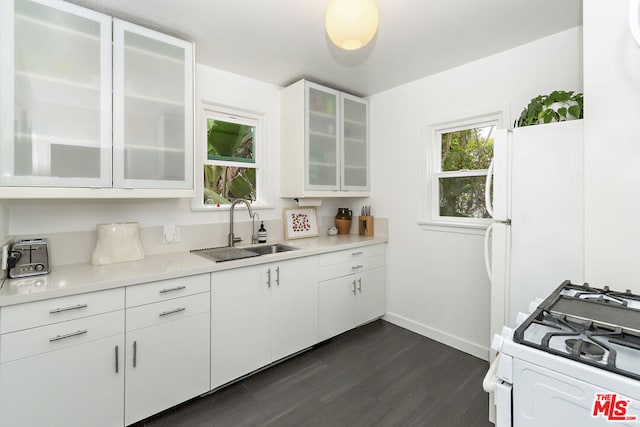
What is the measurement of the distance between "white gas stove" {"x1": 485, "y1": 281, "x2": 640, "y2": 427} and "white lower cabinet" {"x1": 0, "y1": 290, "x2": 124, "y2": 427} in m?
1.80

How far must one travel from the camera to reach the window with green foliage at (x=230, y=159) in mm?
2719

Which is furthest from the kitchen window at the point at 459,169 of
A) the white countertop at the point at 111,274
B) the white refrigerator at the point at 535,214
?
the white countertop at the point at 111,274

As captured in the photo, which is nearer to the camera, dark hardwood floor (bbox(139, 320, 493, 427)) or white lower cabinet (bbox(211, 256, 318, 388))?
dark hardwood floor (bbox(139, 320, 493, 427))

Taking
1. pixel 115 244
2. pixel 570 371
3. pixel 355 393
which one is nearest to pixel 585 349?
pixel 570 371

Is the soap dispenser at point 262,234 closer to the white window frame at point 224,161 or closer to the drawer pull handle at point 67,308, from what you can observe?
the white window frame at point 224,161

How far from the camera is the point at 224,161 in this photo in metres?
2.78

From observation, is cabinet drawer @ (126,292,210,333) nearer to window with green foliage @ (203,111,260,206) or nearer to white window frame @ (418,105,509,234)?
window with green foliage @ (203,111,260,206)

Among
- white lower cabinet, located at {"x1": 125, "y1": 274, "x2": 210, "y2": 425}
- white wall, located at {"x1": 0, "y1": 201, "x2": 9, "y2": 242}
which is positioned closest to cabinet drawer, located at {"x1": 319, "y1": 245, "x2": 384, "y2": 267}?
white lower cabinet, located at {"x1": 125, "y1": 274, "x2": 210, "y2": 425}

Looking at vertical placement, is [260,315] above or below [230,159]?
below

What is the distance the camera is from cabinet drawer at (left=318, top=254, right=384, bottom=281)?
8.66 feet

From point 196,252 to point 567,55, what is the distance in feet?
10.1

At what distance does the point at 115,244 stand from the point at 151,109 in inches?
36.4

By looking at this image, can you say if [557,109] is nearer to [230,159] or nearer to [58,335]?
[230,159]

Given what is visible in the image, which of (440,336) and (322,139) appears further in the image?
(322,139)
